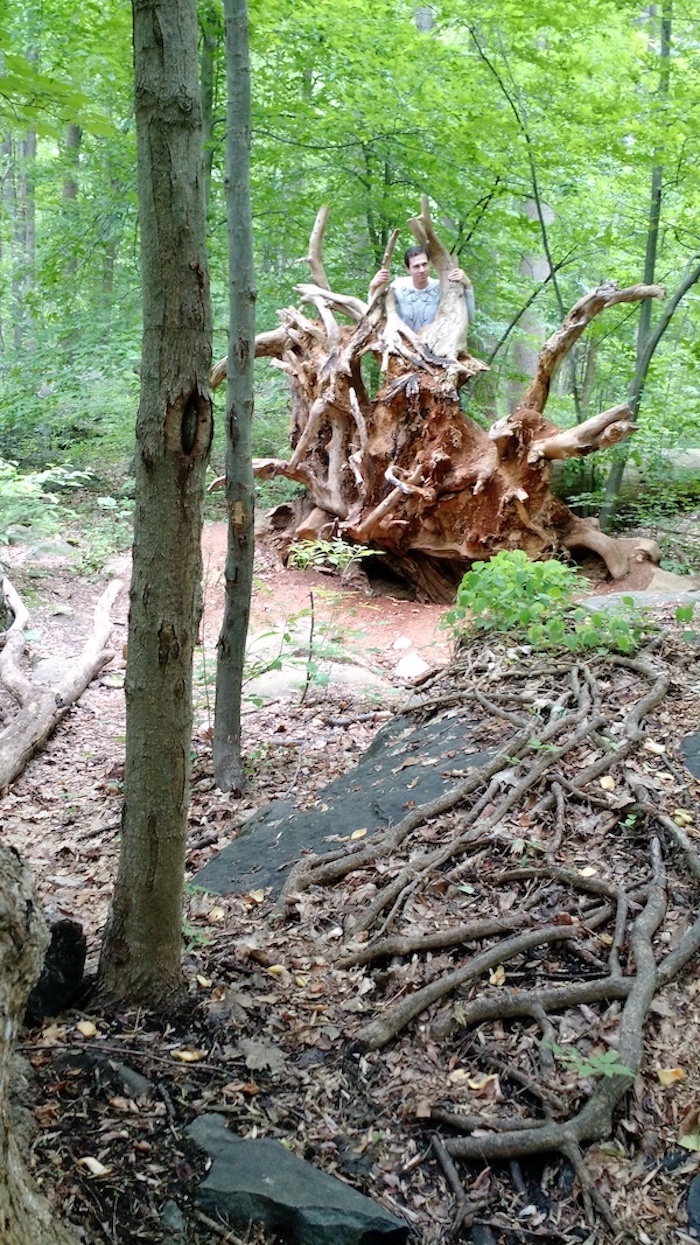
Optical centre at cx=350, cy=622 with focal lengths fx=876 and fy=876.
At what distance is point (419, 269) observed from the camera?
9.76 meters

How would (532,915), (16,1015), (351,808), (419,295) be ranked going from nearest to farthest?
(16,1015)
(532,915)
(351,808)
(419,295)

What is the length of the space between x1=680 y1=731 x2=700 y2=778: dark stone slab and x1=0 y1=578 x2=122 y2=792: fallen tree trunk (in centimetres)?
396

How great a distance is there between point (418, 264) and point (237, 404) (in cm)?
585

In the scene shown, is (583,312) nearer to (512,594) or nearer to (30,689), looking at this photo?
(512,594)

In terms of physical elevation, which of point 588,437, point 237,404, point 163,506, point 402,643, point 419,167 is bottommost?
point 402,643

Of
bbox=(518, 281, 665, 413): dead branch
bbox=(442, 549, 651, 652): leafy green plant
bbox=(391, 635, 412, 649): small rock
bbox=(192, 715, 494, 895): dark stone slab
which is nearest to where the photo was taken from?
bbox=(192, 715, 494, 895): dark stone slab

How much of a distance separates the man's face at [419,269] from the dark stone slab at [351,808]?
6567mm

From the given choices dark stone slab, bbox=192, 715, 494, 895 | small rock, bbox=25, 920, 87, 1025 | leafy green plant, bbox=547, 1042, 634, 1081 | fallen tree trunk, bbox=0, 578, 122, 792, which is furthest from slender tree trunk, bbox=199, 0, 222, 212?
leafy green plant, bbox=547, 1042, 634, 1081

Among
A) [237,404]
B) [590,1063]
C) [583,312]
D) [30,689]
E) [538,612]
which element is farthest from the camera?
[583,312]

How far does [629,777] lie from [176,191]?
111 inches

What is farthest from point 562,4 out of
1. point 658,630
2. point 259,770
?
point 259,770

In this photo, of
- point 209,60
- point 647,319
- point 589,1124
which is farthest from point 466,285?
point 589,1124

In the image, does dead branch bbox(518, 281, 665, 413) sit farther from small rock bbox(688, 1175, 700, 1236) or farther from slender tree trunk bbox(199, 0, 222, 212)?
small rock bbox(688, 1175, 700, 1236)

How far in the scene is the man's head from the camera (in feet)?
31.7
